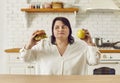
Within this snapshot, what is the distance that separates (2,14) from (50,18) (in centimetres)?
88

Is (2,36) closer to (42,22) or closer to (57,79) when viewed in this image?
(42,22)

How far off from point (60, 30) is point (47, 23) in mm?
2596

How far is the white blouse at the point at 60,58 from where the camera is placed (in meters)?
2.14

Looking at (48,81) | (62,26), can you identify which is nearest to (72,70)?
(62,26)

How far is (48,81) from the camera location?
63.8 inches

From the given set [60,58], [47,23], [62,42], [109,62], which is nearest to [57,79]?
[60,58]

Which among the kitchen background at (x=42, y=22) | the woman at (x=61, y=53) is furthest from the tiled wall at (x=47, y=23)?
Result: the woman at (x=61, y=53)

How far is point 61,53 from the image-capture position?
2219mm

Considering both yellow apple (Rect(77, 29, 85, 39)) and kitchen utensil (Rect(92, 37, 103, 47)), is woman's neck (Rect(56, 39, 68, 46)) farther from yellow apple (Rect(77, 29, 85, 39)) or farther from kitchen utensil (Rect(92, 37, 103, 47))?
kitchen utensil (Rect(92, 37, 103, 47))

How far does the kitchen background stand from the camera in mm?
4770

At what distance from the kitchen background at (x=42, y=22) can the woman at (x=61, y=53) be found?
8.29ft

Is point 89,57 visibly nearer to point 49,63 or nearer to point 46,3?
point 49,63

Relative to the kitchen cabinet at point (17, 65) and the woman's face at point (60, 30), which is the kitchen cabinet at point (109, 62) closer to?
the kitchen cabinet at point (17, 65)

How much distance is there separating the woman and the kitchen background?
8.29 feet
